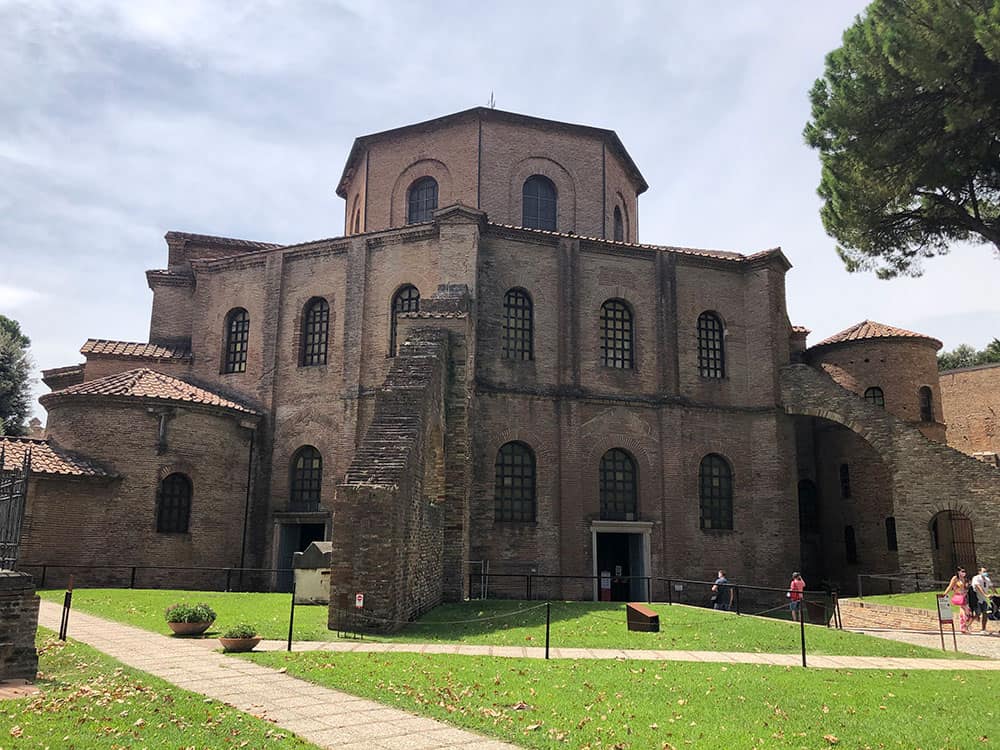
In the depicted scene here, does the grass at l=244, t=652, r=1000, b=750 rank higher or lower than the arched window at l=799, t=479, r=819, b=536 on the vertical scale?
lower

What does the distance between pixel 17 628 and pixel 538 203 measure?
899 inches

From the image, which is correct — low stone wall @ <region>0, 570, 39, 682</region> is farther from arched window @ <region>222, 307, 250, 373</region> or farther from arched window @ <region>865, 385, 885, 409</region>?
arched window @ <region>865, 385, 885, 409</region>

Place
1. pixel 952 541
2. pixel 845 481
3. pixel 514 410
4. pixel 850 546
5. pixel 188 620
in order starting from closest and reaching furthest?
pixel 188 620 → pixel 514 410 → pixel 952 541 → pixel 850 546 → pixel 845 481

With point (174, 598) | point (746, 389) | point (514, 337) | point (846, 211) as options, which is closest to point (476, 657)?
point (174, 598)

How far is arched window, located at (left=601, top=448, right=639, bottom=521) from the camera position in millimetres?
23625

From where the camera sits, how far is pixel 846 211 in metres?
23.6

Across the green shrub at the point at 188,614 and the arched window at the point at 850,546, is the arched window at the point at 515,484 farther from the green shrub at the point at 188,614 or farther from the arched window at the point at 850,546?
the arched window at the point at 850,546

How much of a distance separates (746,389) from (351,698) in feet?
65.0

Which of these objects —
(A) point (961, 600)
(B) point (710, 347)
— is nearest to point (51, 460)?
(B) point (710, 347)

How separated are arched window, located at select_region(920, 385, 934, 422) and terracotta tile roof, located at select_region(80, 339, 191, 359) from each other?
1010 inches

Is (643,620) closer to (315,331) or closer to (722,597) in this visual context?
(722,597)

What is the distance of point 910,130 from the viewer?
21062 millimetres

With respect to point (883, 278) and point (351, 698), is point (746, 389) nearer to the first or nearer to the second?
point (883, 278)

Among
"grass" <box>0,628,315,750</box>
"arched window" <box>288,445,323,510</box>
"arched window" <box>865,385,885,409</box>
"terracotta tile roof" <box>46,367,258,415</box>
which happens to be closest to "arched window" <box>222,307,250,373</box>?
"terracotta tile roof" <box>46,367,258,415</box>
